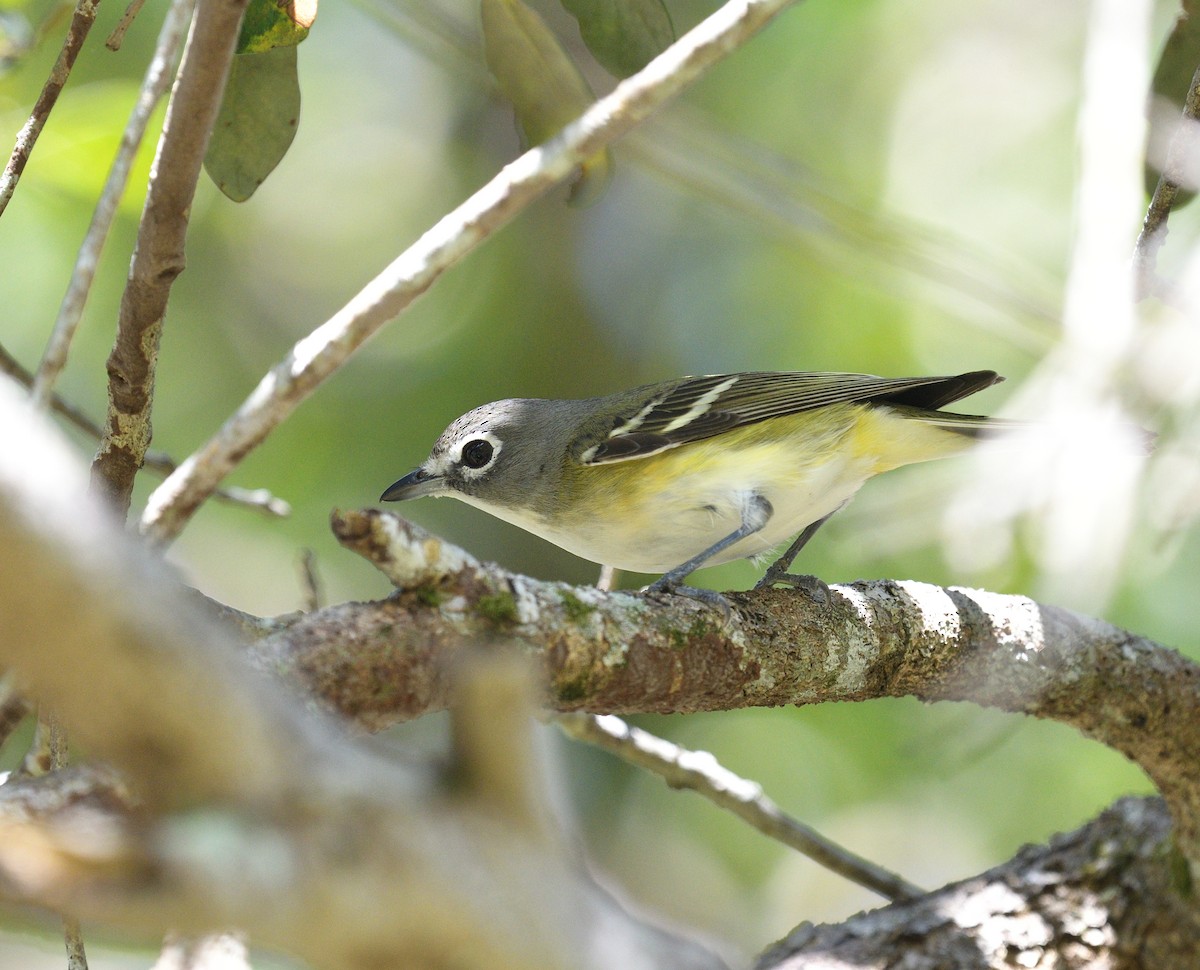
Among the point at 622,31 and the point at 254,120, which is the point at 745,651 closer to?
the point at 622,31

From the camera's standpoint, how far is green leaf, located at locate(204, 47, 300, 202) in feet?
9.46

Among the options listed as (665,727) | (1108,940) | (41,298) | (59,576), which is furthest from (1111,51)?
(41,298)

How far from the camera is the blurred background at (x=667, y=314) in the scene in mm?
7297

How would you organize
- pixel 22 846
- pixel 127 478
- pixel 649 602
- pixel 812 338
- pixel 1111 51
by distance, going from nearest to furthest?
pixel 22 846
pixel 127 478
pixel 649 602
pixel 1111 51
pixel 812 338

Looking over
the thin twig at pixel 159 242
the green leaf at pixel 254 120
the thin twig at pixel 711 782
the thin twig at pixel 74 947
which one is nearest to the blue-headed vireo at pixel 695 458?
the thin twig at pixel 711 782

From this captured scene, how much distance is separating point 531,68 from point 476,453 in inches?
71.7

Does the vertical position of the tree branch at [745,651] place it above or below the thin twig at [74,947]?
above

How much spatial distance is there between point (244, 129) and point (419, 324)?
507 centimetres

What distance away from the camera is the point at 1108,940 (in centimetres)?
283

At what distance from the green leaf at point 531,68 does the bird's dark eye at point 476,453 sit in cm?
164

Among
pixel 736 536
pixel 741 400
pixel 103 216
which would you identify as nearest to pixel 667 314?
pixel 741 400

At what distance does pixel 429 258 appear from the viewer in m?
1.87

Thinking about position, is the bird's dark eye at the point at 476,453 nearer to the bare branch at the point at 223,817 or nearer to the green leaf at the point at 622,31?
the green leaf at the point at 622,31

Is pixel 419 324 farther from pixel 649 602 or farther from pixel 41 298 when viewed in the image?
pixel 649 602
